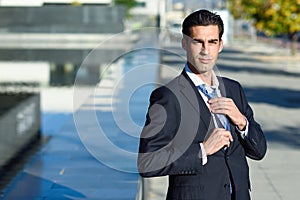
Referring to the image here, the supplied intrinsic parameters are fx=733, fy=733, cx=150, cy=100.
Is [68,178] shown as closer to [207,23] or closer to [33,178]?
[33,178]

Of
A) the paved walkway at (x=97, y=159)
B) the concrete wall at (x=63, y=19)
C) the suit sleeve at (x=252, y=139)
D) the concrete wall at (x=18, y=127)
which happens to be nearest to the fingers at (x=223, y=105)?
the suit sleeve at (x=252, y=139)

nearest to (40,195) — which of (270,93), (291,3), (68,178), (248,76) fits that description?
(68,178)

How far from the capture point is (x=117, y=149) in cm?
655

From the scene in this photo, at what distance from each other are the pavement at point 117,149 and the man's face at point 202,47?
0.19 m

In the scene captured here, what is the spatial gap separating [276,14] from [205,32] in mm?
33928

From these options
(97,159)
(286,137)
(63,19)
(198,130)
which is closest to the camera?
(198,130)

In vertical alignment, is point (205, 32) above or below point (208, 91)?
above

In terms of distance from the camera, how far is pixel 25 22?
28375mm

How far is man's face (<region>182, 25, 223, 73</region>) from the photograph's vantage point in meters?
2.97

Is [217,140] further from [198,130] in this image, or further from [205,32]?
[205,32]

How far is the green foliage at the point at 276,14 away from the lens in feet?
112

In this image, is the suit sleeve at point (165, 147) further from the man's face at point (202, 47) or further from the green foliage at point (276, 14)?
the green foliage at point (276, 14)

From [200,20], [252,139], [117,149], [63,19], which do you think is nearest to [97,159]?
[117,149]

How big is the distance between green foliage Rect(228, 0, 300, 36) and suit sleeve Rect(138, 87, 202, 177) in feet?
98.5
